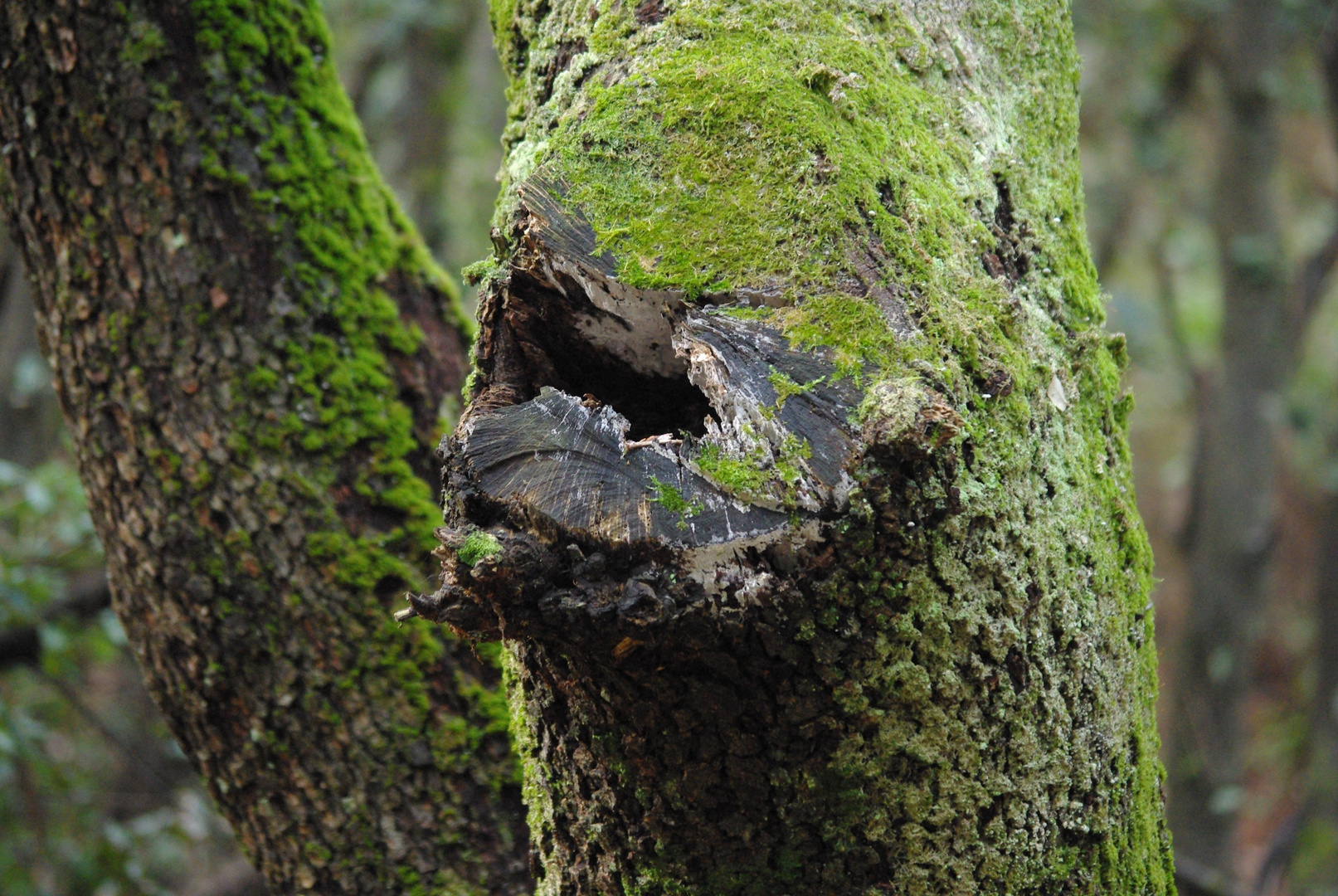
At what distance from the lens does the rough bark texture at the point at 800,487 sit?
1067mm

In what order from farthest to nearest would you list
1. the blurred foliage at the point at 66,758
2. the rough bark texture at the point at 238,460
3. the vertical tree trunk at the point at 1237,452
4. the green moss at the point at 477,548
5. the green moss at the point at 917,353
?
the vertical tree trunk at the point at 1237,452, the blurred foliage at the point at 66,758, the rough bark texture at the point at 238,460, the green moss at the point at 917,353, the green moss at the point at 477,548

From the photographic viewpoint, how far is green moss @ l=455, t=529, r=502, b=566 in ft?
3.40

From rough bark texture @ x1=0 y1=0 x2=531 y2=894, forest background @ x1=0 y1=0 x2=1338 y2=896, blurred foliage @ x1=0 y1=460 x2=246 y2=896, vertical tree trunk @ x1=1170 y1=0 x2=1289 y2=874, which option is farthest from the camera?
vertical tree trunk @ x1=1170 y1=0 x2=1289 y2=874

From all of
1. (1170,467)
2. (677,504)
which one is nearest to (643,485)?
(677,504)

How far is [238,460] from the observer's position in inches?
76.8

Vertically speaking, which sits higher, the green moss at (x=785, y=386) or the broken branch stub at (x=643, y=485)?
the green moss at (x=785, y=386)

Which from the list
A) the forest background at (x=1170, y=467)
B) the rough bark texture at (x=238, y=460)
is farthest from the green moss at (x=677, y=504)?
the forest background at (x=1170, y=467)

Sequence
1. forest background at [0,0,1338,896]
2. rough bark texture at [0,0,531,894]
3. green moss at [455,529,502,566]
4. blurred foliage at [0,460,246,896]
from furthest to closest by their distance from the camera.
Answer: forest background at [0,0,1338,896] → blurred foliage at [0,460,246,896] → rough bark texture at [0,0,531,894] → green moss at [455,529,502,566]

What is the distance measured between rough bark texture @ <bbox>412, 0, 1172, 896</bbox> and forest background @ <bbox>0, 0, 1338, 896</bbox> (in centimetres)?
157

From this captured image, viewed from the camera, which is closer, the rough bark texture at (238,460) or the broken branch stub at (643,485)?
the broken branch stub at (643,485)

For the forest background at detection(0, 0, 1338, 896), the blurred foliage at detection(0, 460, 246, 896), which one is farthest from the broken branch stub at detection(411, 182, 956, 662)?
the blurred foliage at detection(0, 460, 246, 896)

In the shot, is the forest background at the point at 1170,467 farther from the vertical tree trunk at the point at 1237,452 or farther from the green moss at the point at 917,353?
the green moss at the point at 917,353

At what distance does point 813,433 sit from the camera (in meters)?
1.09

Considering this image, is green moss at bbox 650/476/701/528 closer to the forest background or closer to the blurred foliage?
the forest background
